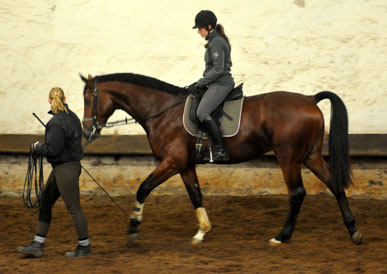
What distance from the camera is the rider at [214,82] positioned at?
7.15m

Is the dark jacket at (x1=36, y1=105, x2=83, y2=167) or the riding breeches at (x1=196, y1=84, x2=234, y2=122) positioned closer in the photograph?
the dark jacket at (x1=36, y1=105, x2=83, y2=167)

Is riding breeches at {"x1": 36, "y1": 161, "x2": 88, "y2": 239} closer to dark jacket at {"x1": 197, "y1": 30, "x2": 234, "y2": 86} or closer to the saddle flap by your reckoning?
dark jacket at {"x1": 197, "y1": 30, "x2": 234, "y2": 86}

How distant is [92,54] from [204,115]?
147 inches

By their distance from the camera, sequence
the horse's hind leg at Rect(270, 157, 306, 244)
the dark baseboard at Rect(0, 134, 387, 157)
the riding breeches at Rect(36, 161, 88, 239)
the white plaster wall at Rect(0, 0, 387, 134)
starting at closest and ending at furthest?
the riding breeches at Rect(36, 161, 88, 239), the horse's hind leg at Rect(270, 157, 306, 244), the dark baseboard at Rect(0, 134, 387, 157), the white plaster wall at Rect(0, 0, 387, 134)

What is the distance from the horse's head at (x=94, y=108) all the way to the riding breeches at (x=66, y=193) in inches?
38.8

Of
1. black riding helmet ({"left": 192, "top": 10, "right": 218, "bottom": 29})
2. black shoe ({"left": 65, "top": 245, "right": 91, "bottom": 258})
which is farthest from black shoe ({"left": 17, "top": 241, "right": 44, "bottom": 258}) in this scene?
black riding helmet ({"left": 192, "top": 10, "right": 218, "bottom": 29})

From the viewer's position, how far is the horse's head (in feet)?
24.0

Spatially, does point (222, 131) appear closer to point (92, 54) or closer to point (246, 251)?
point (246, 251)

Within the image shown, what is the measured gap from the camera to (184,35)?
10.1 meters

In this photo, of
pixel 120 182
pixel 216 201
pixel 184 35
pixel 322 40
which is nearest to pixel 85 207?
pixel 120 182

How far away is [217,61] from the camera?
23.6ft

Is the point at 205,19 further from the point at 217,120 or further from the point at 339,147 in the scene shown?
the point at 339,147

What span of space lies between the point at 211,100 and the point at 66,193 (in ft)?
6.34

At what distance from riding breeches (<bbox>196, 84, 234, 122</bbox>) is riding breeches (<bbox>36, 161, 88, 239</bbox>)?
4.99ft
